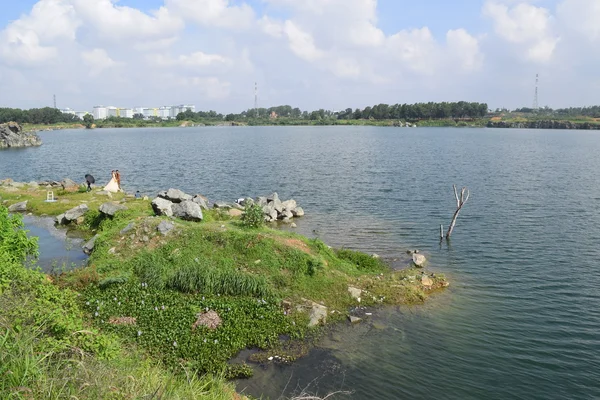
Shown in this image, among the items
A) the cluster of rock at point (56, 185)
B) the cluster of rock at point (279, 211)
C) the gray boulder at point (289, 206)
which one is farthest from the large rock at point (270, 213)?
the cluster of rock at point (56, 185)

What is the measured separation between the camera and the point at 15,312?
9594 mm

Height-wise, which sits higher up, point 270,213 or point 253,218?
point 253,218

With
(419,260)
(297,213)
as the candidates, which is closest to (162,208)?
(297,213)

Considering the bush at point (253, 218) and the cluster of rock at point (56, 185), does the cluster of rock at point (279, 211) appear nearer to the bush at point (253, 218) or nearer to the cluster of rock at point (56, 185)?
the bush at point (253, 218)

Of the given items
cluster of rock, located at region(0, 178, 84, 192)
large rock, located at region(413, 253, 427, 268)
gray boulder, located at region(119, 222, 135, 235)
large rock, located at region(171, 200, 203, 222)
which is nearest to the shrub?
large rock, located at region(413, 253, 427, 268)

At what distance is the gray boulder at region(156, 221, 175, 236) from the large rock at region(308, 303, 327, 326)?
951 centimetres

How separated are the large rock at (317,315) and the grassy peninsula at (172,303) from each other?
0.18ft

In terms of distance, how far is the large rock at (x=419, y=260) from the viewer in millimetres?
25461

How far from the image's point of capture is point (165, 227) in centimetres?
2356

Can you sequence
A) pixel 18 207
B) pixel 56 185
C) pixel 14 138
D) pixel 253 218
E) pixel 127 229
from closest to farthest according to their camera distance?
pixel 127 229
pixel 253 218
pixel 18 207
pixel 56 185
pixel 14 138

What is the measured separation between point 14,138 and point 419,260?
437 ft

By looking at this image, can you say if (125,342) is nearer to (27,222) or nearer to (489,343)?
(489,343)

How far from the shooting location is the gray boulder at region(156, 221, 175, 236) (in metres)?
23.4

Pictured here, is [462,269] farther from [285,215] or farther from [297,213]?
[297,213]
